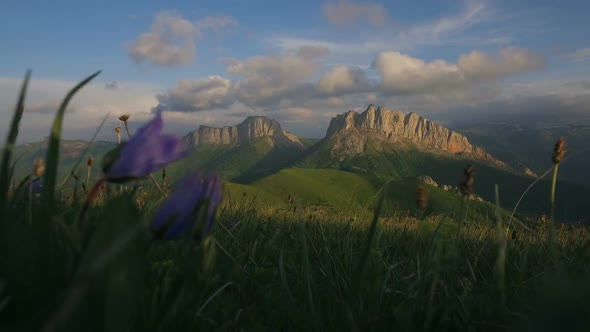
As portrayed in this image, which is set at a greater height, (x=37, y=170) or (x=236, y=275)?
(x=37, y=170)

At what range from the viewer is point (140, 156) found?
1.42 m

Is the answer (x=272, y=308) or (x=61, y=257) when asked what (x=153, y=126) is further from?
(x=272, y=308)

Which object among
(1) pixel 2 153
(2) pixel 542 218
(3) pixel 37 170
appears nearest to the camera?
(1) pixel 2 153

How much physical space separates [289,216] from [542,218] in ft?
15.0

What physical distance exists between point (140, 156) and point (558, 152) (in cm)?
208

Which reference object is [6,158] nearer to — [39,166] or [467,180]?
[39,166]

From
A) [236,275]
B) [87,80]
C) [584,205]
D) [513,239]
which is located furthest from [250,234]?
[584,205]

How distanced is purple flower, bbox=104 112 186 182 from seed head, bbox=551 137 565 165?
1.94 m

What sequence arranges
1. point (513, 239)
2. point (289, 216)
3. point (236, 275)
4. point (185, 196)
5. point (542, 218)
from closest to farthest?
point (185, 196)
point (236, 275)
point (513, 239)
point (289, 216)
point (542, 218)

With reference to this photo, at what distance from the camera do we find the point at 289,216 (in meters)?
6.59

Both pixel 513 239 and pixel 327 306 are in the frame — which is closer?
pixel 327 306

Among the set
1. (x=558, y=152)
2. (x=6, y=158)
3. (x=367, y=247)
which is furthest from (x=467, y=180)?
(x=6, y=158)

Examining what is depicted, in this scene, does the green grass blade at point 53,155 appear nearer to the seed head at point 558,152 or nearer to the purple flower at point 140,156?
the purple flower at point 140,156

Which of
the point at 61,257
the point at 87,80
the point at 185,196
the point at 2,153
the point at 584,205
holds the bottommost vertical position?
the point at 584,205
